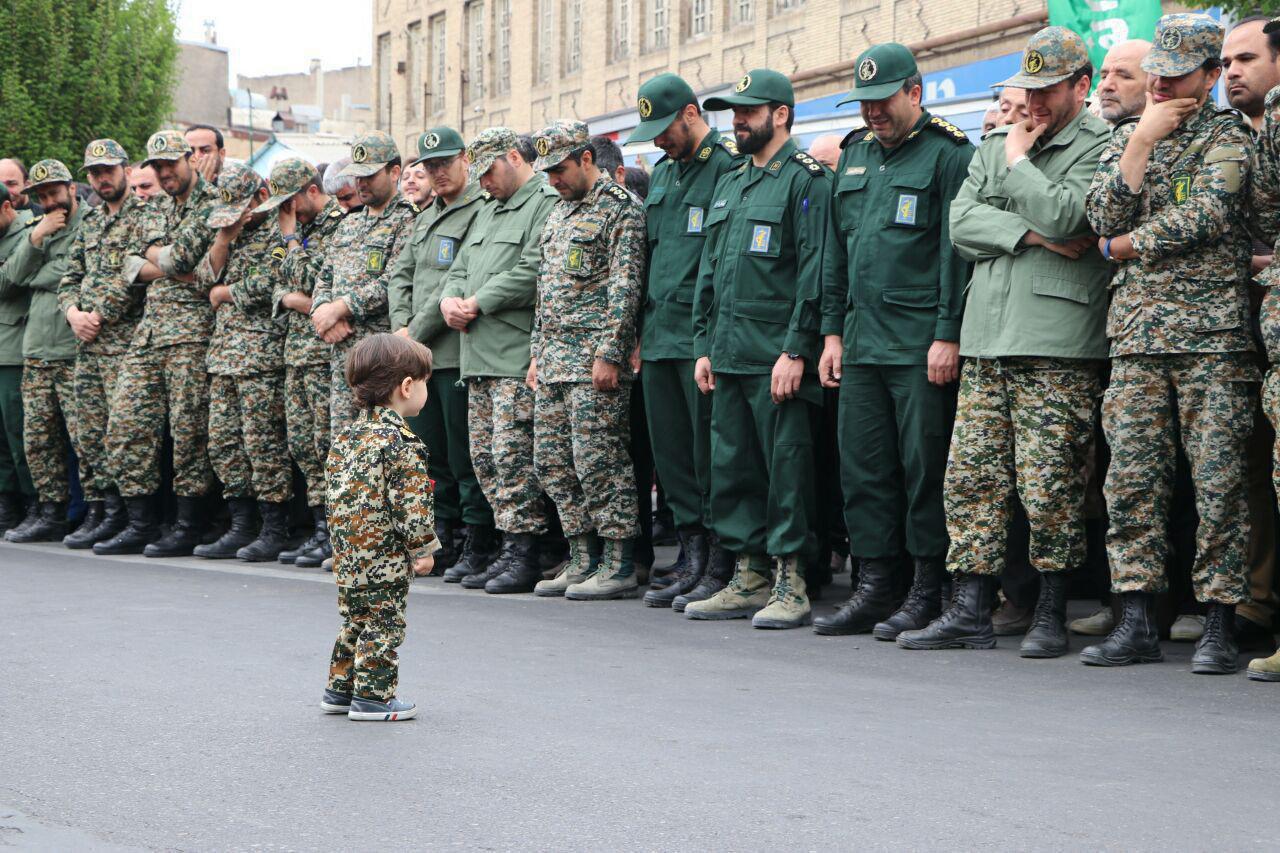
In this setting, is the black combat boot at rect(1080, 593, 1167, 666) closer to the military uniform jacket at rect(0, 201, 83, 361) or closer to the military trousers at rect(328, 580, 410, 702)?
the military trousers at rect(328, 580, 410, 702)

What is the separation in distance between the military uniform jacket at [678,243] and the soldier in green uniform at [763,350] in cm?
21

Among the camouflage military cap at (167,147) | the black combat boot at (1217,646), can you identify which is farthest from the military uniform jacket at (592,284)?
A: the camouflage military cap at (167,147)

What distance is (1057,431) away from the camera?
6570 millimetres

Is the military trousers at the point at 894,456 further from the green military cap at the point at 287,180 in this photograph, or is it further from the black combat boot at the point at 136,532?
the black combat boot at the point at 136,532

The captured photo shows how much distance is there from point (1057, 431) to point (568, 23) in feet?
89.0

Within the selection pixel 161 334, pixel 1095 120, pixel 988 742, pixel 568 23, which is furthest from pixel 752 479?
pixel 568 23

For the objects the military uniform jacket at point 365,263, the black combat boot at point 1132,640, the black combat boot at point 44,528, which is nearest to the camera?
the black combat boot at point 1132,640

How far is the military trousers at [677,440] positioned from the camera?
8.32 metres

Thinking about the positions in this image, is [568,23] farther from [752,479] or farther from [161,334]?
[752,479]

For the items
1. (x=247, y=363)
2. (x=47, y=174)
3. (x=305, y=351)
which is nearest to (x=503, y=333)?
(x=305, y=351)

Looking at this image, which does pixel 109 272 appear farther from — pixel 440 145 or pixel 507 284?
pixel 507 284

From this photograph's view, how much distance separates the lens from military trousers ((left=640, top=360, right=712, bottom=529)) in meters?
8.32

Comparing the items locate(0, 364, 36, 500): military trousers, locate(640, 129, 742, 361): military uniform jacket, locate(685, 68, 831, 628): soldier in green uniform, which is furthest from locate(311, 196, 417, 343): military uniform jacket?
locate(0, 364, 36, 500): military trousers

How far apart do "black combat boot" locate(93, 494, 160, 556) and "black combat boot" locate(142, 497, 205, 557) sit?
0.29ft
